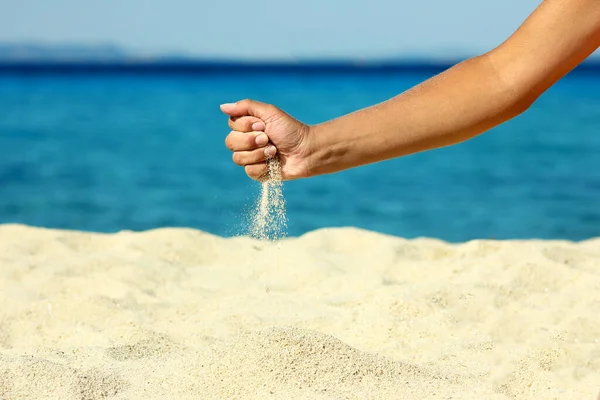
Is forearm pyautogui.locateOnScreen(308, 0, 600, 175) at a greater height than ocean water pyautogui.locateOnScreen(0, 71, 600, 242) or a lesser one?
lesser

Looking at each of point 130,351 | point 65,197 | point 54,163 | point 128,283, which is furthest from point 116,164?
point 130,351

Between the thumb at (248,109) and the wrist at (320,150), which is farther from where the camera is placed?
the thumb at (248,109)

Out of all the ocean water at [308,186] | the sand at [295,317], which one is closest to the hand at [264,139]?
the sand at [295,317]

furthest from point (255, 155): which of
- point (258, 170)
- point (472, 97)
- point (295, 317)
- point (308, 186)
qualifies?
point (308, 186)

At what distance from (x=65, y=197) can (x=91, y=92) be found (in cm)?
2828

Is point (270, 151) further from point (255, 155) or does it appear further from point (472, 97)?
point (472, 97)

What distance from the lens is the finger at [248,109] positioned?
7.88 ft

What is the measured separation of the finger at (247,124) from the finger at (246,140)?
13 millimetres

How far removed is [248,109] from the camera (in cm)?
243

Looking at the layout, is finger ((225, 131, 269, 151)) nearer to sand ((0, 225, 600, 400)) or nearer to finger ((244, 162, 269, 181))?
finger ((244, 162, 269, 181))

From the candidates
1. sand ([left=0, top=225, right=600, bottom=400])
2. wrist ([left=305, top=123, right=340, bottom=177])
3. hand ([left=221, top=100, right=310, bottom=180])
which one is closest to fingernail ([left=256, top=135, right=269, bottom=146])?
hand ([left=221, top=100, right=310, bottom=180])

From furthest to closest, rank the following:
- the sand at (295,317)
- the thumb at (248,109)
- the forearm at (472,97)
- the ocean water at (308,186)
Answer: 1. the ocean water at (308,186)
2. the sand at (295,317)
3. the thumb at (248,109)
4. the forearm at (472,97)

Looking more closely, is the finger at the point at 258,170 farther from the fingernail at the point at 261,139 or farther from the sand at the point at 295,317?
the sand at the point at 295,317

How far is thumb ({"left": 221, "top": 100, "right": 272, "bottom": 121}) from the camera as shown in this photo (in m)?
2.40
